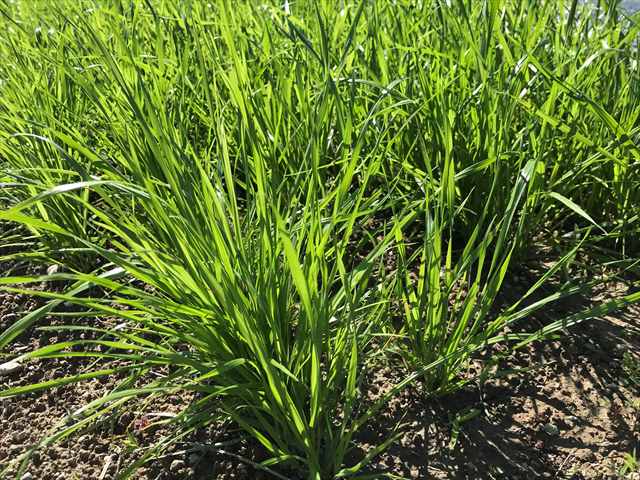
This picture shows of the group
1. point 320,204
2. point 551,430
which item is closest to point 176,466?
point 320,204

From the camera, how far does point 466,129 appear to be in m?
A: 1.56

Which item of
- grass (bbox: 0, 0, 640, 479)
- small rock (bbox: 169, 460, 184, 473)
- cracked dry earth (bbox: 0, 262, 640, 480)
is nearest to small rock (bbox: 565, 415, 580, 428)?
cracked dry earth (bbox: 0, 262, 640, 480)

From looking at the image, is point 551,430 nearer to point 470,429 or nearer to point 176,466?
point 470,429

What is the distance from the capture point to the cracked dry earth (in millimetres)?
1150

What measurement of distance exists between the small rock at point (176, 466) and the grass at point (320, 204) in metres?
0.11

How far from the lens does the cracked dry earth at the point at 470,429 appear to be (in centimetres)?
115

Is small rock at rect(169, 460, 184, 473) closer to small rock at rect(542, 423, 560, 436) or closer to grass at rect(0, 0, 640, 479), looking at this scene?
grass at rect(0, 0, 640, 479)

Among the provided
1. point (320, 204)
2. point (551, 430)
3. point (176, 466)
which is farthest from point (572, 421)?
point (176, 466)

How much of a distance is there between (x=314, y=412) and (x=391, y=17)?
48.5 inches

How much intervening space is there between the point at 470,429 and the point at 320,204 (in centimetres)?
53

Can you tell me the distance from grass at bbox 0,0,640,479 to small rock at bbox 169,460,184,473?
11cm

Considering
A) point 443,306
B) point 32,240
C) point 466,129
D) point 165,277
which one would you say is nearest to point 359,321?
point 443,306

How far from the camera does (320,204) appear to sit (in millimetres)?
1168

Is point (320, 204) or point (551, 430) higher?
point (320, 204)
